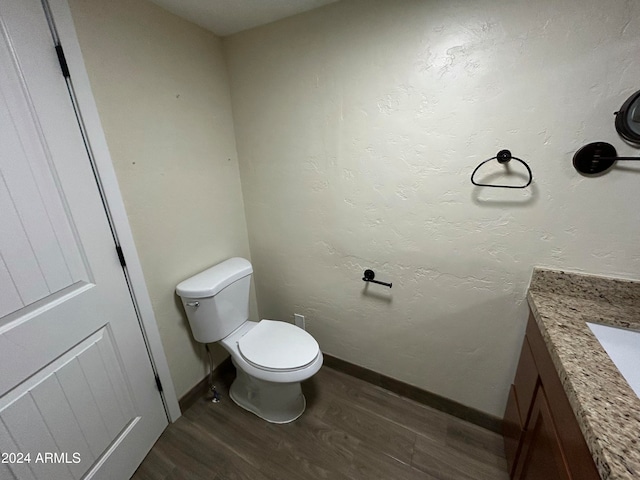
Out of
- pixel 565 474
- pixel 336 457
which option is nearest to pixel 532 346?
pixel 565 474

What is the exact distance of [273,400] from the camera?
4.78ft

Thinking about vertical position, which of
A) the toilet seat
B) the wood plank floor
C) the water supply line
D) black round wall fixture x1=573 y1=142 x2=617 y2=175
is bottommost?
the wood plank floor

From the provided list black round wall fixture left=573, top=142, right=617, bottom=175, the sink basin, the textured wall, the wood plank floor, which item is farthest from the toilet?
black round wall fixture left=573, top=142, right=617, bottom=175

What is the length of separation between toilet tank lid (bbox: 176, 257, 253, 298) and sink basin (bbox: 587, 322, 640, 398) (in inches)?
60.2

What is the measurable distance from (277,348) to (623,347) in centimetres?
134

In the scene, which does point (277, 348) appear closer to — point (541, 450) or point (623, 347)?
point (541, 450)

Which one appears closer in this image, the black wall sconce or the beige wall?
the black wall sconce

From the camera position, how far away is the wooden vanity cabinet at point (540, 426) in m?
0.65

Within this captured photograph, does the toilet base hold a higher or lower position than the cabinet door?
lower

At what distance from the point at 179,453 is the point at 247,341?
0.62 meters

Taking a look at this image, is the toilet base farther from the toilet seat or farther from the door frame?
the door frame

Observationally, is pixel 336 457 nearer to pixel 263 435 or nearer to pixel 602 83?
pixel 263 435

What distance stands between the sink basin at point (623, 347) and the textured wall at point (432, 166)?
0.24 meters

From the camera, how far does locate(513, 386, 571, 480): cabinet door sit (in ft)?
2.37
